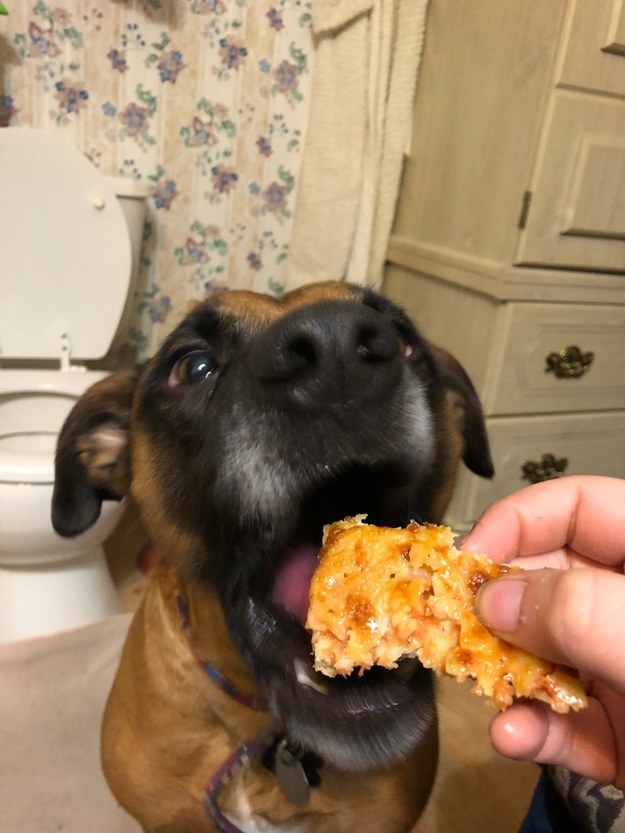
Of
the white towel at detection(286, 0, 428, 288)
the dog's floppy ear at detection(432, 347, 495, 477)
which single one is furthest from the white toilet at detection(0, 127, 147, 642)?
the dog's floppy ear at detection(432, 347, 495, 477)

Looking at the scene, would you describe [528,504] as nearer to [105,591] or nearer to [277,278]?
[105,591]

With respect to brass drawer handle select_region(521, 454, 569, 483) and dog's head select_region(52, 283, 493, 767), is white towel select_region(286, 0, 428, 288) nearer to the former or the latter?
brass drawer handle select_region(521, 454, 569, 483)

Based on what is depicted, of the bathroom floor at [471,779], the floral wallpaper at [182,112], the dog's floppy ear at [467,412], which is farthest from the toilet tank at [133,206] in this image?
the dog's floppy ear at [467,412]

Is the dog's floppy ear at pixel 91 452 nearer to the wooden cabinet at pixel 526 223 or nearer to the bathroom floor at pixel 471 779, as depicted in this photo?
the bathroom floor at pixel 471 779

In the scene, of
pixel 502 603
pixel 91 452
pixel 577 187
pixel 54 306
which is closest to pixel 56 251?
pixel 54 306

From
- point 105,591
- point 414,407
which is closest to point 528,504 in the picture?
point 414,407

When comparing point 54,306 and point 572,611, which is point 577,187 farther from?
point 572,611
